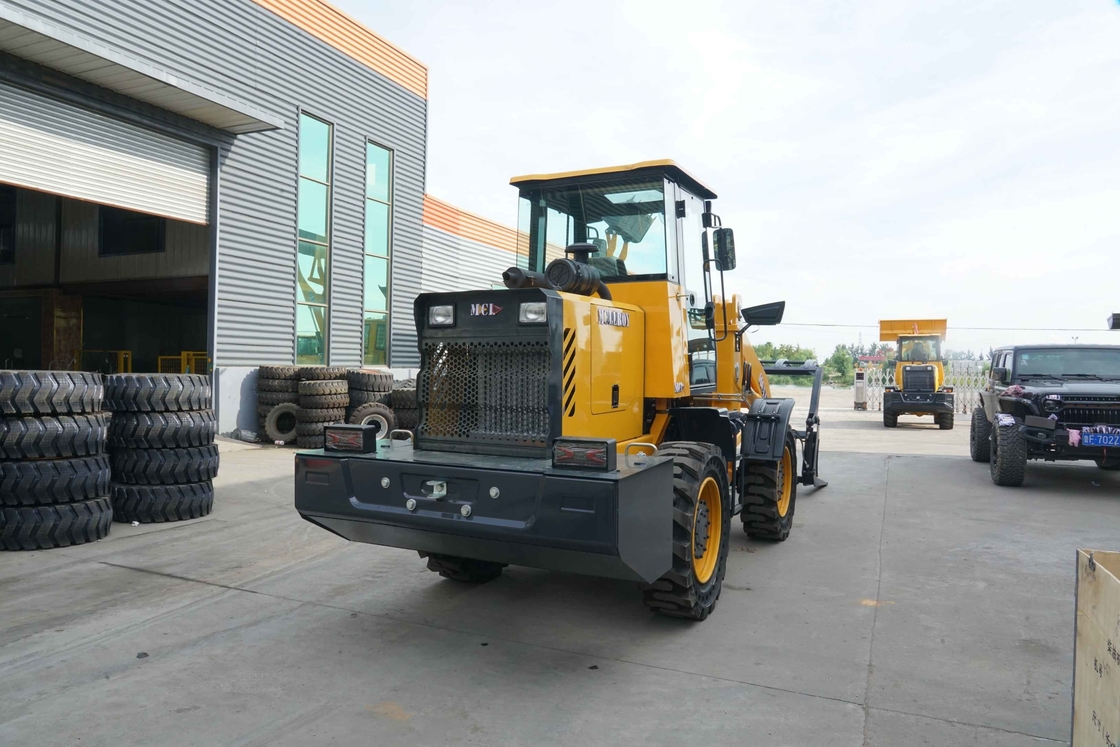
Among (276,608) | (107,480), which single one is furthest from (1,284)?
(276,608)

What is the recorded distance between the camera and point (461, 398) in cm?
458

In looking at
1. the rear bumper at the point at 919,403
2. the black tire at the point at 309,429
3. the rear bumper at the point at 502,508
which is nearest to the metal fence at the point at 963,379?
the rear bumper at the point at 919,403

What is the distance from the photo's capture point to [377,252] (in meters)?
16.9

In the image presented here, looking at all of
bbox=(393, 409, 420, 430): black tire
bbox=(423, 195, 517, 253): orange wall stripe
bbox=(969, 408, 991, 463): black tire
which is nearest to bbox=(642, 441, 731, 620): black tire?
bbox=(969, 408, 991, 463): black tire

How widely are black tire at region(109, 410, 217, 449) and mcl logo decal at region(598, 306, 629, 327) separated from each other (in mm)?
4576

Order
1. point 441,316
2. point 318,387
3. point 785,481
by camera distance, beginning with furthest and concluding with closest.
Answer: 1. point 318,387
2. point 785,481
3. point 441,316

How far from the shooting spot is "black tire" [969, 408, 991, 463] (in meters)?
12.2

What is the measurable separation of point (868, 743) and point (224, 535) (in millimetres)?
5576

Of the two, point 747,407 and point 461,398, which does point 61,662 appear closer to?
point 461,398

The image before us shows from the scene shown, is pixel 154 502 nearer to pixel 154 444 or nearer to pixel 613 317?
pixel 154 444

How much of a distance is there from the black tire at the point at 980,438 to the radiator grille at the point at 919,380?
7275mm

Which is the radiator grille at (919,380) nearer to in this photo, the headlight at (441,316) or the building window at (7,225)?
the headlight at (441,316)

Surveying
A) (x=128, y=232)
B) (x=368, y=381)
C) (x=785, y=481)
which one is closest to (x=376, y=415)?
(x=368, y=381)

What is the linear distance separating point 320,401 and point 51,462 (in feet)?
22.8
